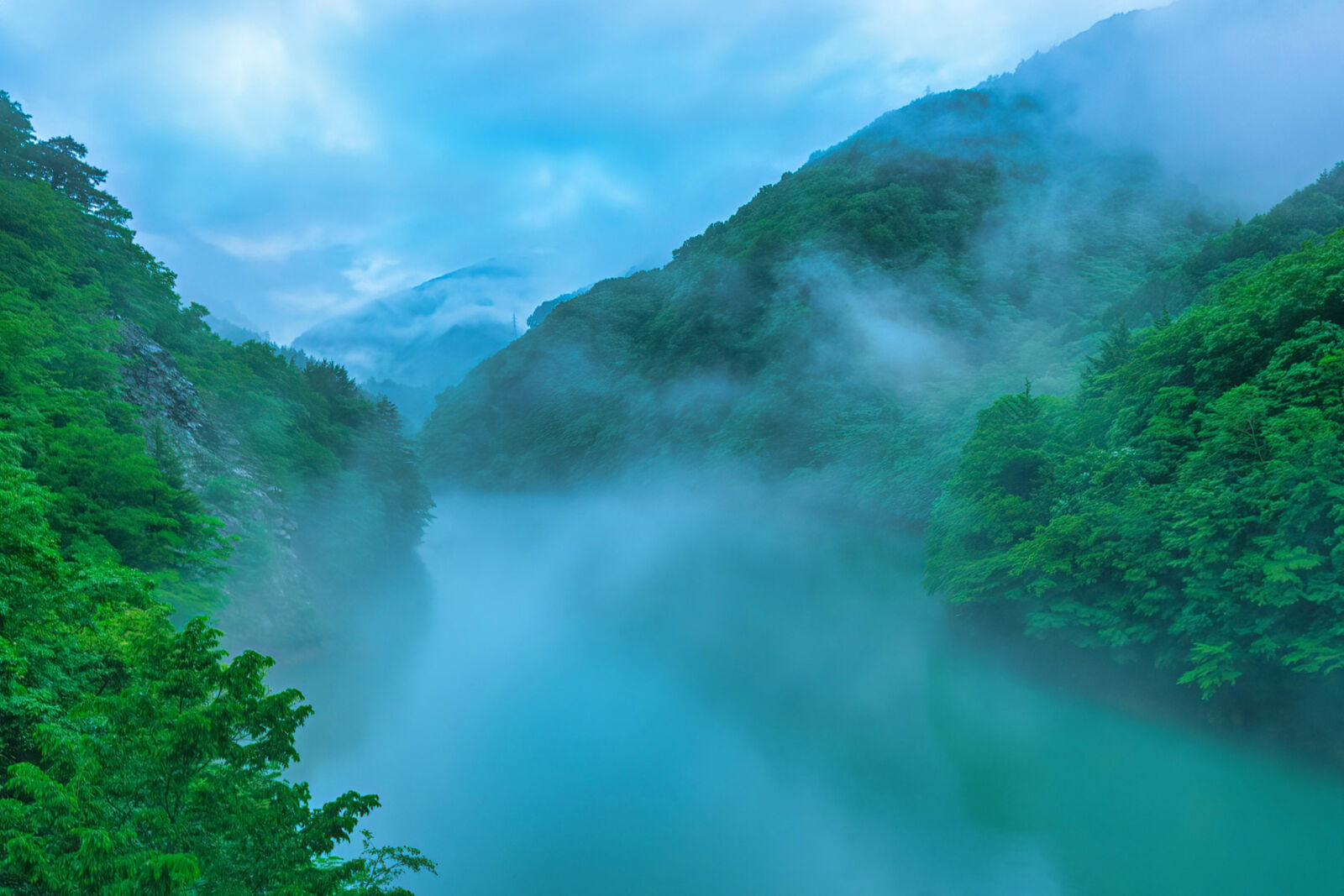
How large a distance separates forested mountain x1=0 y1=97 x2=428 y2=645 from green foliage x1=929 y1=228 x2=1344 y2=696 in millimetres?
22740

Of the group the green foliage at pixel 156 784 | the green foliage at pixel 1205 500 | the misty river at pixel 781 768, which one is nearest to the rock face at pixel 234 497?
the misty river at pixel 781 768

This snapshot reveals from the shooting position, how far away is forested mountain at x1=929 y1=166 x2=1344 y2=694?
14.4 meters

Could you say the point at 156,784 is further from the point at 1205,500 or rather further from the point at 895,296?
the point at 895,296

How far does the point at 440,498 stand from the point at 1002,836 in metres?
80.2

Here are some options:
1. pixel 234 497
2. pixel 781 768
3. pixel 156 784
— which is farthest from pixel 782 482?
pixel 156 784

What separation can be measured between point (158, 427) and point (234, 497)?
475 cm

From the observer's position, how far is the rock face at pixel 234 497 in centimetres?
2178

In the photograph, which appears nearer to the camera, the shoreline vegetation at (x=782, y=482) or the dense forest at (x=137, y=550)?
the dense forest at (x=137, y=550)

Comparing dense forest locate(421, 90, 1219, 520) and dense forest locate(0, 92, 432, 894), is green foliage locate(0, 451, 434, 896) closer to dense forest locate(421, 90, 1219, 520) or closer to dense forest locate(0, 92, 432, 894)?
dense forest locate(0, 92, 432, 894)

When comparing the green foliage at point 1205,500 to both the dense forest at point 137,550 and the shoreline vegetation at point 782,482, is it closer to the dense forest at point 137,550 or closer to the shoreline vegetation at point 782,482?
the shoreline vegetation at point 782,482

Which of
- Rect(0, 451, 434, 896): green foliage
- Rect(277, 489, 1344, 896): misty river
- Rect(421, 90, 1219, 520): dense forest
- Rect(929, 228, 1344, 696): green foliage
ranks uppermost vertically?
Rect(421, 90, 1219, 520): dense forest

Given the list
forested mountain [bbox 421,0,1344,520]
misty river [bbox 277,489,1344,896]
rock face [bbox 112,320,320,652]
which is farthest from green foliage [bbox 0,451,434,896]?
forested mountain [bbox 421,0,1344,520]

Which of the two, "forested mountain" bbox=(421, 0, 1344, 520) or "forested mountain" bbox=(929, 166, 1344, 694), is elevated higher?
"forested mountain" bbox=(421, 0, 1344, 520)

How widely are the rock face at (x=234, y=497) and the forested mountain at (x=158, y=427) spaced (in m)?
0.07
